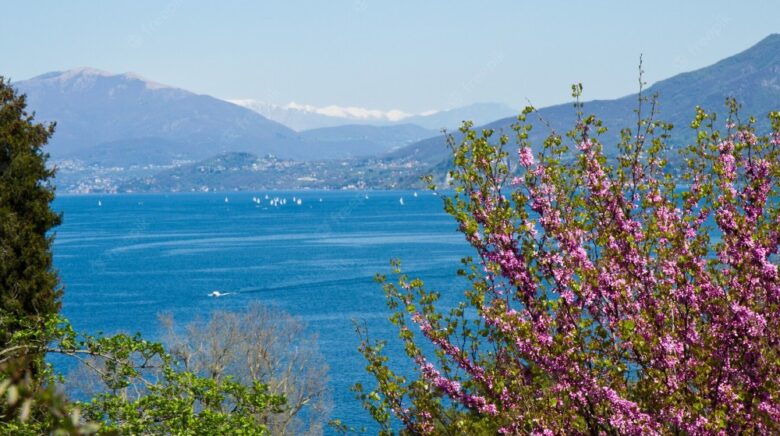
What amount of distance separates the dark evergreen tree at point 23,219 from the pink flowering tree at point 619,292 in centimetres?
1596

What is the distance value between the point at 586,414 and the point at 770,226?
313cm

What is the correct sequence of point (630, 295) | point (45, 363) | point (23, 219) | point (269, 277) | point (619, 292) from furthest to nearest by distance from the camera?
point (269, 277)
point (23, 219)
point (45, 363)
point (630, 295)
point (619, 292)

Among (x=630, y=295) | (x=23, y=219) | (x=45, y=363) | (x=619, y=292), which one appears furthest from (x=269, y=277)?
(x=619, y=292)

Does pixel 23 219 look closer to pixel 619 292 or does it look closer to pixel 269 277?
pixel 619 292

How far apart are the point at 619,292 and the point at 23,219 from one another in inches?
833

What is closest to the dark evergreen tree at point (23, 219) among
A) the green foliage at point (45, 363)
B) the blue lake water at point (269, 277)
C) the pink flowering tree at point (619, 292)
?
the green foliage at point (45, 363)

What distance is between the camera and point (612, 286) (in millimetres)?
9875

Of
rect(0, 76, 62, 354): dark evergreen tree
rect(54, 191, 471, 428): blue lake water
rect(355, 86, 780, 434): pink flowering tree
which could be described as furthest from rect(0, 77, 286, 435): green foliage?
rect(54, 191, 471, 428): blue lake water

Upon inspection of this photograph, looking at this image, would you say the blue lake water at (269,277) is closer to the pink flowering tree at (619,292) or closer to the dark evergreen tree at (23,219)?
the dark evergreen tree at (23,219)

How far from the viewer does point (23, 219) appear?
84.7ft

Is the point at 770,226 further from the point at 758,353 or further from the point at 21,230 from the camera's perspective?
the point at 21,230

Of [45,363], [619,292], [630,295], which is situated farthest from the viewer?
[45,363]

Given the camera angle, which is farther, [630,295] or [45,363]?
[45,363]

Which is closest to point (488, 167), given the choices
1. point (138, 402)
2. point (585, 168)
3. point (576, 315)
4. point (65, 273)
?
point (585, 168)
